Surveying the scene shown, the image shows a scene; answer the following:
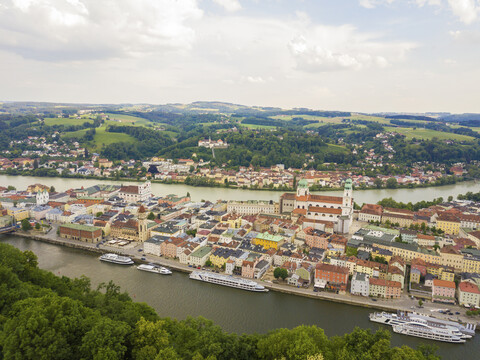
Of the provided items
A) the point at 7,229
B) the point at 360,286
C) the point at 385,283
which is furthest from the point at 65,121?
the point at 385,283

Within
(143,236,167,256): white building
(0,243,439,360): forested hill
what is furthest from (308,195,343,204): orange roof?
(0,243,439,360): forested hill

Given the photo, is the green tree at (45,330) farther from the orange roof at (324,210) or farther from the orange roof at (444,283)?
the orange roof at (324,210)

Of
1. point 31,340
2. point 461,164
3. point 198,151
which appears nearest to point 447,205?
point 461,164

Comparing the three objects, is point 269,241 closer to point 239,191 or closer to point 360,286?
point 360,286

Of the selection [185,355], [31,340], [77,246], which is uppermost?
[31,340]

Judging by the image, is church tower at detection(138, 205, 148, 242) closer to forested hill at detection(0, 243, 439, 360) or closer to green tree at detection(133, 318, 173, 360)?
forested hill at detection(0, 243, 439, 360)

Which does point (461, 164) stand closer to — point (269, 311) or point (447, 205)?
point (447, 205)

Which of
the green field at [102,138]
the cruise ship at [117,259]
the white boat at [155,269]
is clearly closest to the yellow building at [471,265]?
the white boat at [155,269]
